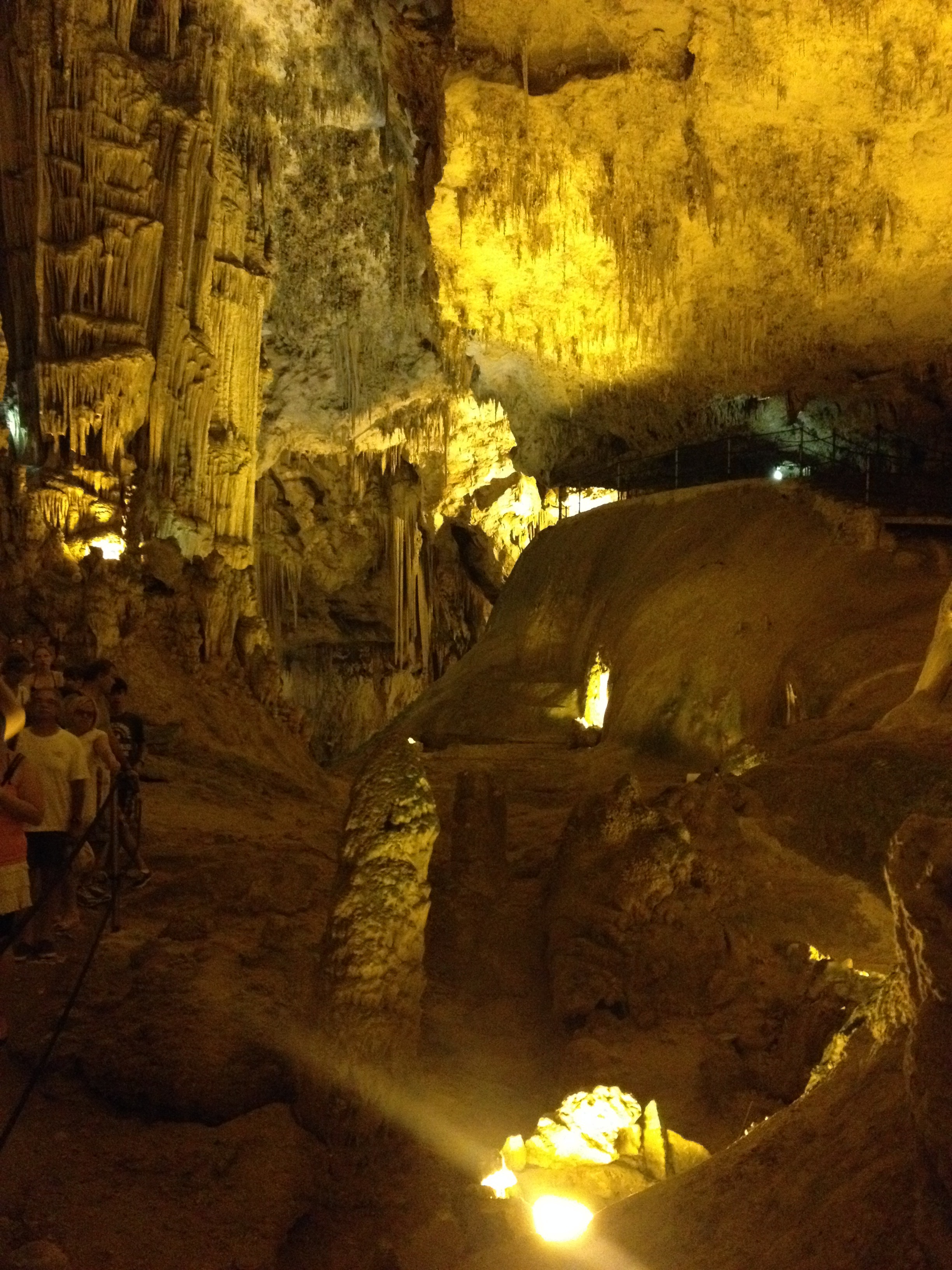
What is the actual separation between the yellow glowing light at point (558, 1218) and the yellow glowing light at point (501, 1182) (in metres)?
0.40

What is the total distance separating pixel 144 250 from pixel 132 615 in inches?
321

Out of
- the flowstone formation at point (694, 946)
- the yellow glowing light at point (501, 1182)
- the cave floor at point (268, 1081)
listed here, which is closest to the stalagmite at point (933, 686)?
the flowstone formation at point (694, 946)

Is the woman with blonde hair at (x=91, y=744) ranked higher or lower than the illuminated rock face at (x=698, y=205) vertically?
lower

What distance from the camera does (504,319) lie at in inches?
848

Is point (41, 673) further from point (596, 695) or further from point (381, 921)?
point (596, 695)

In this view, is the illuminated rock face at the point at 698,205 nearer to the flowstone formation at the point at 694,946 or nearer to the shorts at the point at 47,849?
the flowstone formation at the point at 694,946

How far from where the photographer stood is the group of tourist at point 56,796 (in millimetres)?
4855

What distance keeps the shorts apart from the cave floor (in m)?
0.72

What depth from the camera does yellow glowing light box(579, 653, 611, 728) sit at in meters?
18.0

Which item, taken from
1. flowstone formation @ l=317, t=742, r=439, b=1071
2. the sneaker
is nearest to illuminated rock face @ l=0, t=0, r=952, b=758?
the sneaker

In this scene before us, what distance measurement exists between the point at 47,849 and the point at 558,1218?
124 inches

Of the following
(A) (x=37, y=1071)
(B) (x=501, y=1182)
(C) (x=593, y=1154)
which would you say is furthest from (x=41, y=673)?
(C) (x=593, y=1154)

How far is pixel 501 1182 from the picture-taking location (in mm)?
5219

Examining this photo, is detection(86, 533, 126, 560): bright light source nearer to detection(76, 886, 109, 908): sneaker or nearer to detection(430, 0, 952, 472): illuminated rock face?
detection(430, 0, 952, 472): illuminated rock face
